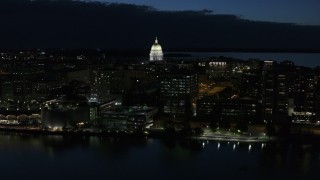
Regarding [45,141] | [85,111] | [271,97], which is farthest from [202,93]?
[45,141]

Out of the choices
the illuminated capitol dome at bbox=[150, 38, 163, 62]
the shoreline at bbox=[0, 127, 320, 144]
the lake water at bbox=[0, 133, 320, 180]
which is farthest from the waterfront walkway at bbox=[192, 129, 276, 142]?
the illuminated capitol dome at bbox=[150, 38, 163, 62]

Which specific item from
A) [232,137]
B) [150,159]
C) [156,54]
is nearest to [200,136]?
[232,137]

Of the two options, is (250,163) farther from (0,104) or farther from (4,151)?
(0,104)

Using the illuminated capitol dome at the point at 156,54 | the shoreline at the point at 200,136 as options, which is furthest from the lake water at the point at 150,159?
the illuminated capitol dome at the point at 156,54

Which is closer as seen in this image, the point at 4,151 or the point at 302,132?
the point at 4,151

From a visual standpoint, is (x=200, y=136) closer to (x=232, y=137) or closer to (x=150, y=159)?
(x=232, y=137)

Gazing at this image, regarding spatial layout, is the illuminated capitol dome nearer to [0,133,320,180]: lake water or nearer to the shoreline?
the shoreline

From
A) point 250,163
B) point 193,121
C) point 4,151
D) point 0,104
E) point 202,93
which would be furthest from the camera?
point 202,93

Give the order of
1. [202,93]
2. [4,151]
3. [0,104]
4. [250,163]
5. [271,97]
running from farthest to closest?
1. [202,93]
2. [0,104]
3. [271,97]
4. [4,151]
5. [250,163]
